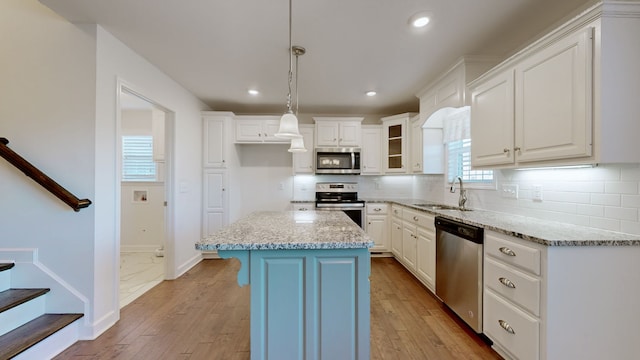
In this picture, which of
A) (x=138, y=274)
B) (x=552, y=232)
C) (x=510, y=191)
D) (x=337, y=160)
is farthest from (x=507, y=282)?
(x=138, y=274)

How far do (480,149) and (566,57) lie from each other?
927 millimetres

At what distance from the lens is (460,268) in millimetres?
2229

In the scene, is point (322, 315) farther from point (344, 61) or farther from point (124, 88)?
point (124, 88)

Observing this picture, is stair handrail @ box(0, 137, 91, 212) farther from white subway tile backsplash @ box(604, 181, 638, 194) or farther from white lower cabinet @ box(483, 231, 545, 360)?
white subway tile backsplash @ box(604, 181, 638, 194)

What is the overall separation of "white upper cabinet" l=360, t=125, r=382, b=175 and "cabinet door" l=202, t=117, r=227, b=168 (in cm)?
233

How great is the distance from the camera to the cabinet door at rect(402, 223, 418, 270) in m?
3.25

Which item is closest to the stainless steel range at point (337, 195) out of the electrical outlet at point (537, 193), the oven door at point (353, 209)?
the oven door at point (353, 209)

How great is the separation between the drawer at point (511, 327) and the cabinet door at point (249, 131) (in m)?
3.67

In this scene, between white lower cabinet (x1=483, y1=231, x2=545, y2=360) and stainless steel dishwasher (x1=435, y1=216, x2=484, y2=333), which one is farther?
stainless steel dishwasher (x1=435, y1=216, x2=484, y2=333)

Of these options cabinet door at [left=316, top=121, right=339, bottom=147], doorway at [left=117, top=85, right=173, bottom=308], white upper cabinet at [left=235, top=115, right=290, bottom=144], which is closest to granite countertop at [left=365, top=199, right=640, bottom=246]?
cabinet door at [left=316, top=121, right=339, bottom=147]

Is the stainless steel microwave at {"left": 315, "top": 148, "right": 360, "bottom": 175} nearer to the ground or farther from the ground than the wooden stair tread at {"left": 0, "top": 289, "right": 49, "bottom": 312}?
farther from the ground

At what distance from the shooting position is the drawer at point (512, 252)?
151 cm

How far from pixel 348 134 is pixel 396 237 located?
185cm

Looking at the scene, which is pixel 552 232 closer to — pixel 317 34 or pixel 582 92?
Answer: pixel 582 92
